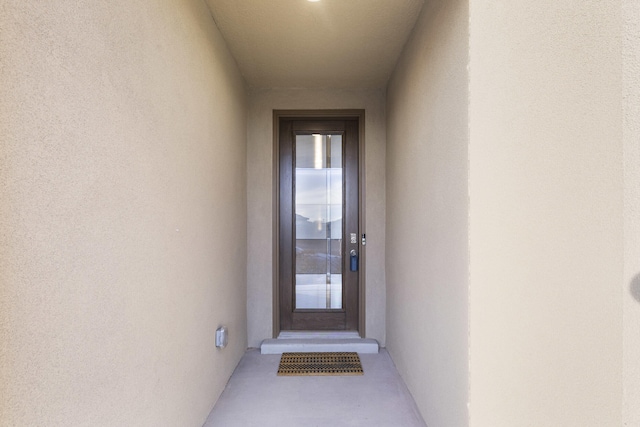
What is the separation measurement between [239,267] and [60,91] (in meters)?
2.24

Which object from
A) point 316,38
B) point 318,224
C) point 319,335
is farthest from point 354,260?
point 316,38

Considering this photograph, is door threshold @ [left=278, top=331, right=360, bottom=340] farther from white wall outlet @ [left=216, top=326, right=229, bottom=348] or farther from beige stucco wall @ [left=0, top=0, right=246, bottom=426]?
beige stucco wall @ [left=0, top=0, right=246, bottom=426]

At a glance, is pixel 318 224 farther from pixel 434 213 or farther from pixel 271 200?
pixel 434 213

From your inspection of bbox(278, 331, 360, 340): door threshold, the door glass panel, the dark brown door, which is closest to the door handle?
the dark brown door

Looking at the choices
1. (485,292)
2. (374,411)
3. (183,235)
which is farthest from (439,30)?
(374,411)

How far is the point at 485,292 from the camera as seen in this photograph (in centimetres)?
151

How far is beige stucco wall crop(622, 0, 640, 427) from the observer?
0.85 m

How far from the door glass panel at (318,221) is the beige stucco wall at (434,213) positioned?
811 millimetres

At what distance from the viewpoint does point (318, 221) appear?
3.57m

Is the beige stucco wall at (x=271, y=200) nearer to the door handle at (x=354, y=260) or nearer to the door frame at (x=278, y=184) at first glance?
the door frame at (x=278, y=184)

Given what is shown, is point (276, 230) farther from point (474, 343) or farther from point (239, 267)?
point (474, 343)

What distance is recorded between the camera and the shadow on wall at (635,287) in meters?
0.84

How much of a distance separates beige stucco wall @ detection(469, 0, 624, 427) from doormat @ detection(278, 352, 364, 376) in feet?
4.72

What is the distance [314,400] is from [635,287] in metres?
2.01
